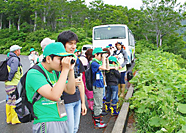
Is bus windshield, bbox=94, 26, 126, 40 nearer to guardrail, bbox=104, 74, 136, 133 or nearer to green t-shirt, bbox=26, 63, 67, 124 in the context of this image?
guardrail, bbox=104, 74, 136, 133

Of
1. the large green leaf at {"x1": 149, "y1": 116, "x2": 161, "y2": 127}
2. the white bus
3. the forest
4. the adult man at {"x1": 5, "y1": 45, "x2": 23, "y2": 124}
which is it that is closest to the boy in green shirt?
the large green leaf at {"x1": 149, "y1": 116, "x2": 161, "y2": 127}

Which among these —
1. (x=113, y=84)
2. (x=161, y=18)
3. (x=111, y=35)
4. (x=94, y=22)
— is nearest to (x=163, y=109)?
(x=113, y=84)

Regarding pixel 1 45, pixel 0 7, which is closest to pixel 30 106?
pixel 1 45

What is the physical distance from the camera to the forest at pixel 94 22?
27828 mm

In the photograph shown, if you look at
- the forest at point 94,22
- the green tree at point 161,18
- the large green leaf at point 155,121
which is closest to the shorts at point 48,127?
the large green leaf at point 155,121

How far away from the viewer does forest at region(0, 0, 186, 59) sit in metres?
27.8

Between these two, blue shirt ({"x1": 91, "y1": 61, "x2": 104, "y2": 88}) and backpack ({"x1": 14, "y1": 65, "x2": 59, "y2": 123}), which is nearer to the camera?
backpack ({"x1": 14, "y1": 65, "x2": 59, "y2": 123})

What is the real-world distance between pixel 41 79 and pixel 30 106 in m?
0.36

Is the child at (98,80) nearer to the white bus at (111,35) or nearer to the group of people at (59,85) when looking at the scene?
the group of people at (59,85)

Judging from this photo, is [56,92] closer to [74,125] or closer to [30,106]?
[30,106]

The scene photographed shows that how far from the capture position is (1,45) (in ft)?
119

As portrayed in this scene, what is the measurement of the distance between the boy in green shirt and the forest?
941 inches

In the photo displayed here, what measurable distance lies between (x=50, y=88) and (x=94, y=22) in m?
36.8

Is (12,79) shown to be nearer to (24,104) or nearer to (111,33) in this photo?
(24,104)
